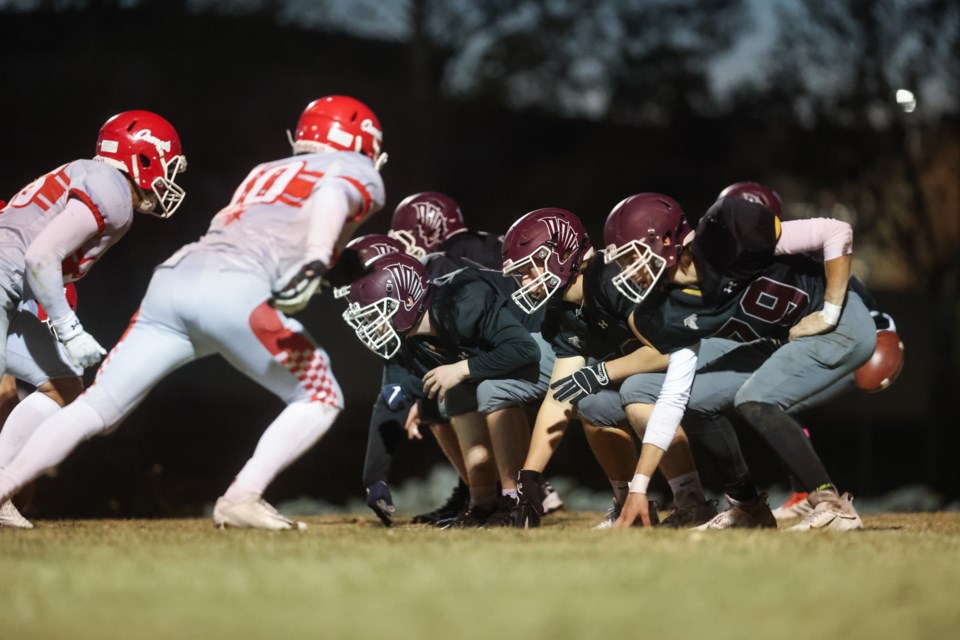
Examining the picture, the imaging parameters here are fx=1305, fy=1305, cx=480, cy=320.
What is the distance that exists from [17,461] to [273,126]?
27.1 feet

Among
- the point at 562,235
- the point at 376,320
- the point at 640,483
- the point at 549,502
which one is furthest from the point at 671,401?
the point at 549,502

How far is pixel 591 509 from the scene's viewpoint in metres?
9.04

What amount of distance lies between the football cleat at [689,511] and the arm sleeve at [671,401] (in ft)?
1.71

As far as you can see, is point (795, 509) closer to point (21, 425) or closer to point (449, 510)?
point (449, 510)

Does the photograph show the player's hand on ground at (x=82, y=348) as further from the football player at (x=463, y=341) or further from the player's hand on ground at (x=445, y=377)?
the player's hand on ground at (x=445, y=377)

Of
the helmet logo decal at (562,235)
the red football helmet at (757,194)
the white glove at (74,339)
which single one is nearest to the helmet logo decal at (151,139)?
the white glove at (74,339)

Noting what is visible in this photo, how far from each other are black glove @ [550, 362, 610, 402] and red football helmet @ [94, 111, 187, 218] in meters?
2.05

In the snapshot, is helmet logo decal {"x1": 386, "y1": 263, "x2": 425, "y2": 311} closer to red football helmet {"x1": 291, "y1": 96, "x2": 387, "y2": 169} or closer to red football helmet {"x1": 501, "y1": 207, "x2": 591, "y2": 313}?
red football helmet {"x1": 501, "y1": 207, "x2": 591, "y2": 313}

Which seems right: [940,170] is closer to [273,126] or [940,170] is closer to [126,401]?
[273,126]

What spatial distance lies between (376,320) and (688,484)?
5.43ft

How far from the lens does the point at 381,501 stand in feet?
21.6

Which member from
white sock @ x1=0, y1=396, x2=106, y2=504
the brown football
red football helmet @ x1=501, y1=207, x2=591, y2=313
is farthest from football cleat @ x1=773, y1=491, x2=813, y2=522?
white sock @ x1=0, y1=396, x2=106, y2=504

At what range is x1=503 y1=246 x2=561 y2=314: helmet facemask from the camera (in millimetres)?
6113

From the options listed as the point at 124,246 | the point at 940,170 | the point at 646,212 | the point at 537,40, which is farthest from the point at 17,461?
the point at 940,170
